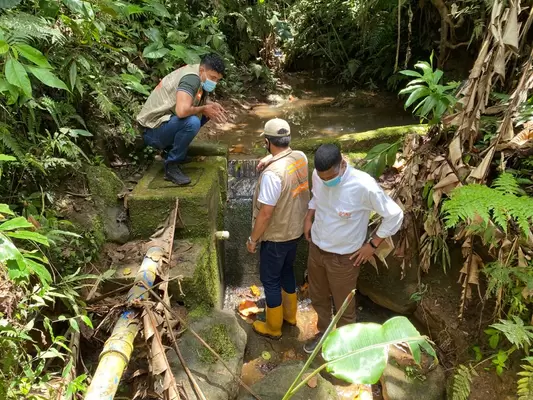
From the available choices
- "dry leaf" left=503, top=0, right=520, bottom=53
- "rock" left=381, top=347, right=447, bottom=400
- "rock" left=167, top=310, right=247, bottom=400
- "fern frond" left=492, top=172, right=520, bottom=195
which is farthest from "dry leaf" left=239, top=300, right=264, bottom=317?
"dry leaf" left=503, top=0, right=520, bottom=53

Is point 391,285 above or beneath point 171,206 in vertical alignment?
beneath

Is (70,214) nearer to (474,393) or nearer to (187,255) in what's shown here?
(187,255)

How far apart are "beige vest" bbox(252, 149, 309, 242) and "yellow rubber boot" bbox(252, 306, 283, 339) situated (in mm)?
900

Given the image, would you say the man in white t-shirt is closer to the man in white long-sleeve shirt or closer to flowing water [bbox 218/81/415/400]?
the man in white long-sleeve shirt

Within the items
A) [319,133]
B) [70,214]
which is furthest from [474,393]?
[319,133]

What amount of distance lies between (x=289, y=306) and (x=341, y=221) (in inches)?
58.7

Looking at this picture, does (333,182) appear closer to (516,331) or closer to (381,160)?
(381,160)

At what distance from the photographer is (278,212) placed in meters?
3.66

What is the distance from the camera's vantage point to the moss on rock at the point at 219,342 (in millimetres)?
3196

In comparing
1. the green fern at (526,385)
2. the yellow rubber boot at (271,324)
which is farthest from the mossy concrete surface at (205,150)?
the green fern at (526,385)

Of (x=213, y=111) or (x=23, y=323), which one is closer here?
(x=23, y=323)

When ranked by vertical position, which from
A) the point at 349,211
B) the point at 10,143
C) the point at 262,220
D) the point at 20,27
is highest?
the point at 20,27

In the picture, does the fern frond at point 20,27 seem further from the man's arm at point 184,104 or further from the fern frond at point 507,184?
the fern frond at point 507,184

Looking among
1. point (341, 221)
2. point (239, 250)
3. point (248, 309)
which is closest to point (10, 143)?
point (341, 221)
